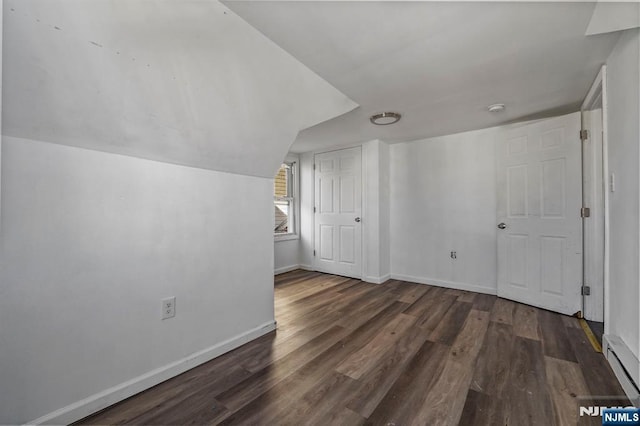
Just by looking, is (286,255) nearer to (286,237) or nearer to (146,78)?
(286,237)

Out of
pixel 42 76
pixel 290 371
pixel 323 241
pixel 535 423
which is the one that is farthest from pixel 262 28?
pixel 323 241

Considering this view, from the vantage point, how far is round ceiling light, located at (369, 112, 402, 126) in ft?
9.22

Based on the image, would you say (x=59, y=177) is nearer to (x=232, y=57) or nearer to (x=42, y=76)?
(x=42, y=76)

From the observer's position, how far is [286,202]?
4.79 metres

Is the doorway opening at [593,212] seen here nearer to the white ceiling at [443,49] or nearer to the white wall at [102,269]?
the white ceiling at [443,49]

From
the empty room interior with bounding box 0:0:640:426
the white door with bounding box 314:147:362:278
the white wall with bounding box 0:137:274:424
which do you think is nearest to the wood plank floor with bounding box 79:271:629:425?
the empty room interior with bounding box 0:0:640:426

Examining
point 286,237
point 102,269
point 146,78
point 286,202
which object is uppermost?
point 146,78

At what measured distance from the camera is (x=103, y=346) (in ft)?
4.61

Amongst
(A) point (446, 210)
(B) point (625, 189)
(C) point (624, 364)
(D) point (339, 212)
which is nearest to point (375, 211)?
(D) point (339, 212)

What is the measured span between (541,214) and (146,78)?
3611mm

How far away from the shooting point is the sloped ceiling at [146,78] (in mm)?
1010

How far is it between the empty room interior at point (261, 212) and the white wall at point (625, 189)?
0.02 m

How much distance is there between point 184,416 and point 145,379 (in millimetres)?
390

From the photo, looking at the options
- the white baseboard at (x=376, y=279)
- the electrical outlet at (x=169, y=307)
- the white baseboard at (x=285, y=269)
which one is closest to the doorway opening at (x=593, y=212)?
the white baseboard at (x=376, y=279)
